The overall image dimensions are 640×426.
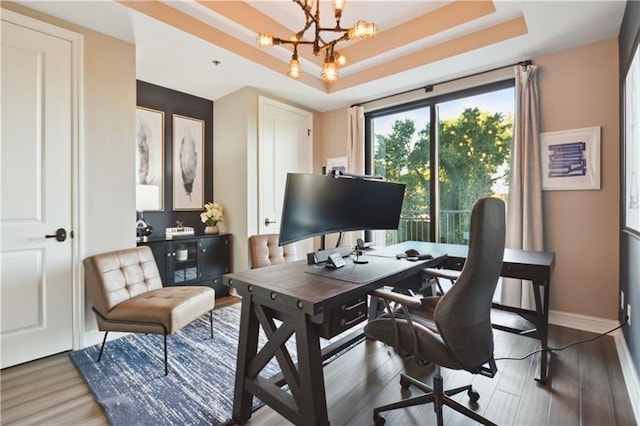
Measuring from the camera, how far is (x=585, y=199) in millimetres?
2748

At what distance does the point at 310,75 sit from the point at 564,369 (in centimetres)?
383

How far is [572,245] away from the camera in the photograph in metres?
2.81

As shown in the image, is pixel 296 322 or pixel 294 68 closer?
pixel 296 322

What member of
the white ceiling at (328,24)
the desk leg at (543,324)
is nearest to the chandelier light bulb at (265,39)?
the white ceiling at (328,24)

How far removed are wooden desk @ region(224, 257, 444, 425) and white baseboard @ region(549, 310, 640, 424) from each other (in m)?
1.48

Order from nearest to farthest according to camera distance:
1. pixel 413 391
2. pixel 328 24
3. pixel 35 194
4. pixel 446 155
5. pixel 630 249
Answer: pixel 413 391 < pixel 630 249 < pixel 35 194 < pixel 328 24 < pixel 446 155

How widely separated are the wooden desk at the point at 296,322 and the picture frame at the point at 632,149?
156 centimetres

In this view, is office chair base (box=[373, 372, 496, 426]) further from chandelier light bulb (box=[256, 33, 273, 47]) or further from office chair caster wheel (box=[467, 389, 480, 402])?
chandelier light bulb (box=[256, 33, 273, 47])

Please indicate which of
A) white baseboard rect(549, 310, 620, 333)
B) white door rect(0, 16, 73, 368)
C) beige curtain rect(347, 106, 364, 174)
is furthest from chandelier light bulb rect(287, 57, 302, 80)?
white baseboard rect(549, 310, 620, 333)

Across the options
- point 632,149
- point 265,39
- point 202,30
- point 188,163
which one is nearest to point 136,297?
point 188,163

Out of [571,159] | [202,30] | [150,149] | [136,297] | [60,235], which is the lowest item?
[136,297]

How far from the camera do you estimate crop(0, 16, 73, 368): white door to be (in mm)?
2127

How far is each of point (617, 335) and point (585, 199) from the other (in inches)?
46.8

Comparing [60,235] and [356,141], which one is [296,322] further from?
[356,141]
